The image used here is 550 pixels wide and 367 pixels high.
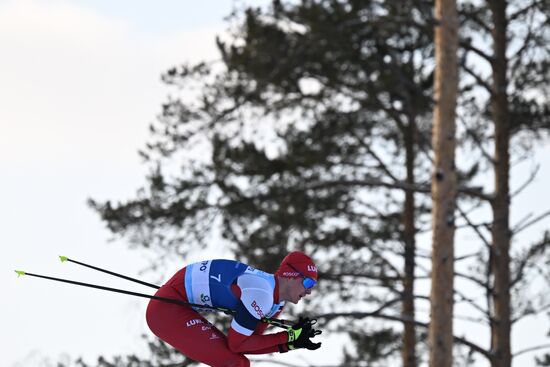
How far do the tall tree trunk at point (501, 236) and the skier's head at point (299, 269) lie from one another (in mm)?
7269

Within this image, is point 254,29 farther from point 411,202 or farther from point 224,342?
point 224,342

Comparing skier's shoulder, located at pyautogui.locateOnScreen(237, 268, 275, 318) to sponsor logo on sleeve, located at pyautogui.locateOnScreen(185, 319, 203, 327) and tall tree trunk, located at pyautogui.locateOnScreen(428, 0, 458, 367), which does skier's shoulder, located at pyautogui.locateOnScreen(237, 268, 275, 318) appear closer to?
sponsor logo on sleeve, located at pyautogui.locateOnScreen(185, 319, 203, 327)

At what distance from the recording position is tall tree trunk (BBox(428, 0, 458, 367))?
42.1 ft

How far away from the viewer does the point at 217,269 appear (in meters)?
8.65

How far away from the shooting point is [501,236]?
1541cm

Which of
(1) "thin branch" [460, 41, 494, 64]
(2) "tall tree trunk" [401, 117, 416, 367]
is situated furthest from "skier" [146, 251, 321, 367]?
(2) "tall tree trunk" [401, 117, 416, 367]

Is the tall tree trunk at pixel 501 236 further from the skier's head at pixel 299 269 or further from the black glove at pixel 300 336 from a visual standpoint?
the skier's head at pixel 299 269

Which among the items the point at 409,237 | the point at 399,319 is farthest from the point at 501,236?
the point at 409,237

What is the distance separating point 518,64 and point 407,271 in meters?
4.96

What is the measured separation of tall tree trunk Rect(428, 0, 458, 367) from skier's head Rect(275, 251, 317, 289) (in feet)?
15.2

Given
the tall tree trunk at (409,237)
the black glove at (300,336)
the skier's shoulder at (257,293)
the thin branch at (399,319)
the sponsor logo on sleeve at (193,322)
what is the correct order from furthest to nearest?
the tall tree trunk at (409,237)
the thin branch at (399,319)
the sponsor logo on sleeve at (193,322)
the black glove at (300,336)
the skier's shoulder at (257,293)

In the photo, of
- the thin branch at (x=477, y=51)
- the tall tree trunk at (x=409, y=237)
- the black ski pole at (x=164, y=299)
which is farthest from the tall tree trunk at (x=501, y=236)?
the black ski pole at (x=164, y=299)

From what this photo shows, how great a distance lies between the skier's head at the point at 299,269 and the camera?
845 centimetres

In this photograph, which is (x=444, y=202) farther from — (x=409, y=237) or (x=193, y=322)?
(x=409, y=237)
